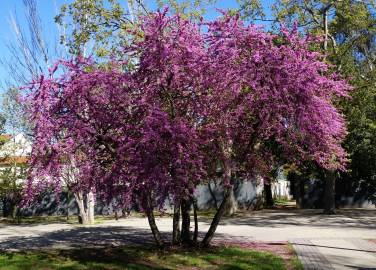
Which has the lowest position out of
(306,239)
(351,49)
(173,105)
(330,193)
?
(306,239)

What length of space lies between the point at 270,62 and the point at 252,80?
1.89ft

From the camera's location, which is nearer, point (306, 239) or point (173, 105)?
point (173, 105)

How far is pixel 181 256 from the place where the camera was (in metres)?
11.9

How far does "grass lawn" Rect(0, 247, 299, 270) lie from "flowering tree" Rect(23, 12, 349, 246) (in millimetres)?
1294

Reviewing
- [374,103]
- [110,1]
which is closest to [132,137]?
[110,1]

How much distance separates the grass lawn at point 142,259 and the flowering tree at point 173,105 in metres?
1.29

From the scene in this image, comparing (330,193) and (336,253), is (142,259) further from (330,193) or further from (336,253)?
(330,193)

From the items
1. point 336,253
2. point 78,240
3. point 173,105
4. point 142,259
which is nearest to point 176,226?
point 142,259

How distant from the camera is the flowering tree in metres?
10.6

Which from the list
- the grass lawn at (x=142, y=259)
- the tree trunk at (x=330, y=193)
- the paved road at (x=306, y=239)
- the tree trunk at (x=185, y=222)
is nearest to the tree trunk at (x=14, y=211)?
the paved road at (x=306, y=239)

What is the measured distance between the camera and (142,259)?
457 inches

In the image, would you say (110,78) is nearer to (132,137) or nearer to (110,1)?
(132,137)

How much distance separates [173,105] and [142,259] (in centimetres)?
366

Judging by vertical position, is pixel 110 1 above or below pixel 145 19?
above
